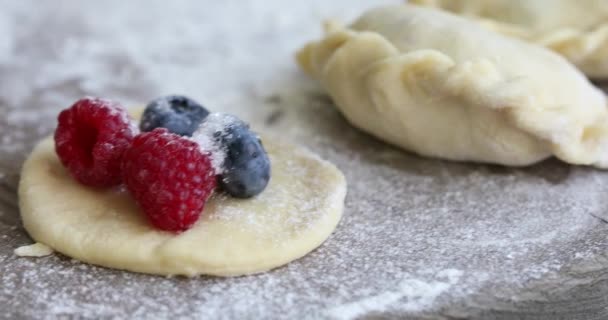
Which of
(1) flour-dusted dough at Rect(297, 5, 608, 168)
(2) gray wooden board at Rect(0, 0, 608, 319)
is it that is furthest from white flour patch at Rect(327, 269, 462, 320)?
(1) flour-dusted dough at Rect(297, 5, 608, 168)

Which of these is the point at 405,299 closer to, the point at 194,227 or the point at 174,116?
the point at 194,227

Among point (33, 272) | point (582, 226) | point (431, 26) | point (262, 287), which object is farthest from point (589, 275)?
point (33, 272)

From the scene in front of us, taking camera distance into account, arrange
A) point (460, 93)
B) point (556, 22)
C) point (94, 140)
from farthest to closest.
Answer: point (556, 22) < point (460, 93) < point (94, 140)

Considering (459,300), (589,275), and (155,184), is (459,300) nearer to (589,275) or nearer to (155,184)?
(589,275)

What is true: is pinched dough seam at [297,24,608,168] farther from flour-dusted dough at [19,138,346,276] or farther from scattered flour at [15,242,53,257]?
scattered flour at [15,242,53,257]

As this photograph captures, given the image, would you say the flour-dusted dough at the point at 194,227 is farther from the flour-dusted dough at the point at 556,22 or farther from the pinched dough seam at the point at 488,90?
the flour-dusted dough at the point at 556,22

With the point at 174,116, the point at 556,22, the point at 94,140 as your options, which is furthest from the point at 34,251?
the point at 556,22
